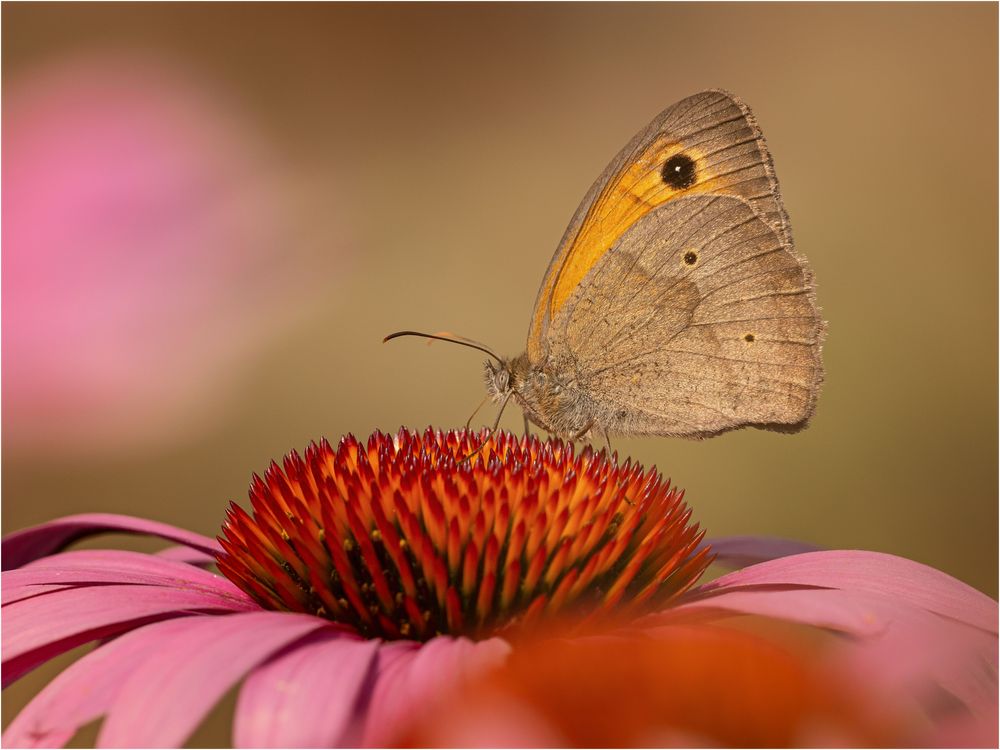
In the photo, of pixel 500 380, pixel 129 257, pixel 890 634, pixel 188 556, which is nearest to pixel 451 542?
pixel 890 634

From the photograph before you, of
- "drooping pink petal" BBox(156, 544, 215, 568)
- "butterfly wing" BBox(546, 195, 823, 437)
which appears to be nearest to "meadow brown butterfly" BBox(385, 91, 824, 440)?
"butterfly wing" BBox(546, 195, 823, 437)

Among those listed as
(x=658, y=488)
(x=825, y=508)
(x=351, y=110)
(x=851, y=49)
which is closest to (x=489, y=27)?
(x=351, y=110)

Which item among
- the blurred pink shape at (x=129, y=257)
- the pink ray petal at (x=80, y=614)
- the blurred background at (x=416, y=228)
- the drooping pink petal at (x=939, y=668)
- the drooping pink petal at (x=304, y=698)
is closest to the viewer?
the drooping pink petal at (x=939, y=668)

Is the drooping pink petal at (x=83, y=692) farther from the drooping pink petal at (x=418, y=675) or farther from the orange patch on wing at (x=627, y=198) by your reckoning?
the orange patch on wing at (x=627, y=198)

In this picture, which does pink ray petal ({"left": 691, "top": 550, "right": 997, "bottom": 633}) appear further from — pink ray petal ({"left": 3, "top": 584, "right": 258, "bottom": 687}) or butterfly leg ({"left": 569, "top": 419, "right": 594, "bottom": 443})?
pink ray petal ({"left": 3, "top": 584, "right": 258, "bottom": 687})

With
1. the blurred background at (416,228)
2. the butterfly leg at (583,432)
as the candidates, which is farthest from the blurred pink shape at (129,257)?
the butterfly leg at (583,432)

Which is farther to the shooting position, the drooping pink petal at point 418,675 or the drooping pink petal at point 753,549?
the drooping pink petal at point 753,549

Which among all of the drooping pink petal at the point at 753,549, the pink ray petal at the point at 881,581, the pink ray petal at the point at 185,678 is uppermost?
the pink ray petal at the point at 185,678
